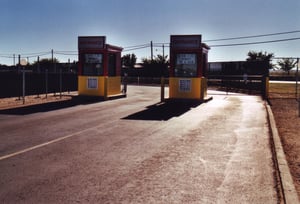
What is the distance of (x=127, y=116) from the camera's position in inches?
543

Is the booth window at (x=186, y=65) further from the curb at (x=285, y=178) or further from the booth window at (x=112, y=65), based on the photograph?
the curb at (x=285, y=178)

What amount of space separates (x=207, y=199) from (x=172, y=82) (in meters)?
16.6

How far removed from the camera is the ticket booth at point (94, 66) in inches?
877

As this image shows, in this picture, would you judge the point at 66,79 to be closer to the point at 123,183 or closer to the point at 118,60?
the point at 118,60

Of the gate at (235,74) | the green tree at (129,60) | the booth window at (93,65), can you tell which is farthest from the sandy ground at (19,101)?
the green tree at (129,60)

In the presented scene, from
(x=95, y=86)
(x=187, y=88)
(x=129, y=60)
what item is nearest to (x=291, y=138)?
(x=187, y=88)

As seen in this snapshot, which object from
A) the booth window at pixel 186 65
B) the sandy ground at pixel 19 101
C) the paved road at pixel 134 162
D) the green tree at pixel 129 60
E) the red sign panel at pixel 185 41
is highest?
the green tree at pixel 129 60

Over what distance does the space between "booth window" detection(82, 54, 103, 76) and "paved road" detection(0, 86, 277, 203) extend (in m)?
10.6

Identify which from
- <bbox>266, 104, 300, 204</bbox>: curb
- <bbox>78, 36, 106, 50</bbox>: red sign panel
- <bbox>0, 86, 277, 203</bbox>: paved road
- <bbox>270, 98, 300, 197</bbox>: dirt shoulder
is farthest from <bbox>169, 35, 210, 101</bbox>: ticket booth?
<bbox>266, 104, 300, 204</bbox>: curb

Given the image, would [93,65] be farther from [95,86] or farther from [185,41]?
[185,41]

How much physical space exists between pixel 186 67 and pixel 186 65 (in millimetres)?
111

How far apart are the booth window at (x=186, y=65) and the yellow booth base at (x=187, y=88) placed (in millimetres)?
368

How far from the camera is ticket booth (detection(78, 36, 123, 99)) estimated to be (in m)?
22.3

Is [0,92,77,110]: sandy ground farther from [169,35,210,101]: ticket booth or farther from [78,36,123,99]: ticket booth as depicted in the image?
[169,35,210,101]: ticket booth
